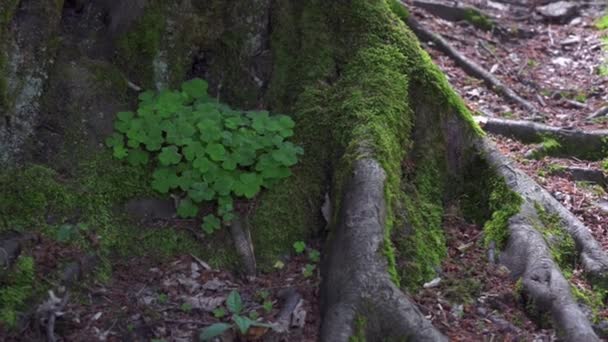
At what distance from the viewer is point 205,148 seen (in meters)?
4.28

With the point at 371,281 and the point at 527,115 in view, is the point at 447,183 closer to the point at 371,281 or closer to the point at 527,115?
the point at 371,281

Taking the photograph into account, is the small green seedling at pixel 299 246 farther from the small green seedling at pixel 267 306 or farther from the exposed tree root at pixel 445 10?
the exposed tree root at pixel 445 10

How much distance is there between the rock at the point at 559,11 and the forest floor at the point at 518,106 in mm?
70

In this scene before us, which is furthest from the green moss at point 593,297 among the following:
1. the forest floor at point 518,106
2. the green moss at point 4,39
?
the green moss at point 4,39

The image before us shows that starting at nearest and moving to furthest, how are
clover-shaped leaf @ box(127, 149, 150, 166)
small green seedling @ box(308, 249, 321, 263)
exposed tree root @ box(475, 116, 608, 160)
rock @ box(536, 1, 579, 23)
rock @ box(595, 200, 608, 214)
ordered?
small green seedling @ box(308, 249, 321, 263)
clover-shaped leaf @ box(127, 149, 150, 166)
rock @ box(595, 200, 608, 214)
exposed tree root @ box(475, 116, 608, 160)
rock @ box(536, 1, 579, 23)

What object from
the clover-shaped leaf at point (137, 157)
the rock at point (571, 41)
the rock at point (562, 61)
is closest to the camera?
the clover-shaped leaf at point (137, 157)

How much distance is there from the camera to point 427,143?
16.3 feet

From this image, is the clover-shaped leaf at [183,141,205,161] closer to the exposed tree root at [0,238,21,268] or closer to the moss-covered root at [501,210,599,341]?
the exposed tree root at [0,238,21,268]

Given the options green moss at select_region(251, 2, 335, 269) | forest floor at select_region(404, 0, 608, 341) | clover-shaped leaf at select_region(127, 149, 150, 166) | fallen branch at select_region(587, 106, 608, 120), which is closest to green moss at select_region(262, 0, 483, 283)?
green moss at select_region(251, 2, 335, 269)

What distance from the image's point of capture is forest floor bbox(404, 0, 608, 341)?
416cm

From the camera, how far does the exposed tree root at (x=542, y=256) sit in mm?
4035

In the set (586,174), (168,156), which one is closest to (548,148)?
(586,174)

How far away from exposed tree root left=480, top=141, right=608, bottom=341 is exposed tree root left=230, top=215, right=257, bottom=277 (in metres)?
1.48

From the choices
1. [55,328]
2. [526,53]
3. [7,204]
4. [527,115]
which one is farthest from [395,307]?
[526,53]
